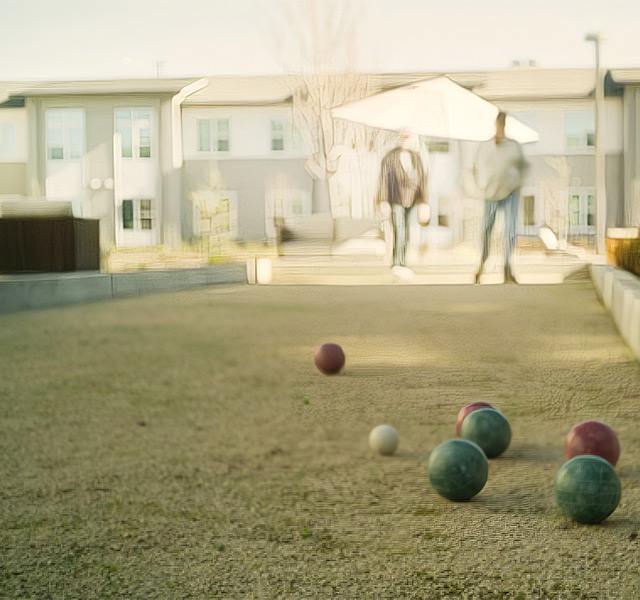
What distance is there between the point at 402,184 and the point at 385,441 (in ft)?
29.7

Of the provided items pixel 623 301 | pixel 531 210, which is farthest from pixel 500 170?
pixel 531 210

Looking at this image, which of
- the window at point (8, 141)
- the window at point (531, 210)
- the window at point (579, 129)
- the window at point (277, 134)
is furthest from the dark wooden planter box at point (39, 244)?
the window at point (579, 129)

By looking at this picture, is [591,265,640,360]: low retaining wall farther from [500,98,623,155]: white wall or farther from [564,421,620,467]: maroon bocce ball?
[500,98,623,155]: white wall

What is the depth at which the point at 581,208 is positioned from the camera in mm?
29734

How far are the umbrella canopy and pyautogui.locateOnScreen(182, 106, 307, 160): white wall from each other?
52.6 ft

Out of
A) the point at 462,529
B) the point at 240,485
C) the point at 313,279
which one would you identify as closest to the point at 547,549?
the point at 462,529

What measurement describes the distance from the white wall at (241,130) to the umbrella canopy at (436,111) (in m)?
16.0

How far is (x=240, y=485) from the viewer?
3561 millimetres

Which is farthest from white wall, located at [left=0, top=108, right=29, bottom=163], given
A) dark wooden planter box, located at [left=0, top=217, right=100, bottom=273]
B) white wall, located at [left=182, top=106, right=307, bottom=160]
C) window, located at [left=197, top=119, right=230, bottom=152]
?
dark wooden planter box, located at [left=0, top=217, right=100, bottom=273]

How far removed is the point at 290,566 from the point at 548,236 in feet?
84.9

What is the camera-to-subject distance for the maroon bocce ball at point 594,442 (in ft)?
12.1

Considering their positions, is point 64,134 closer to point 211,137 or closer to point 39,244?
point 211,137

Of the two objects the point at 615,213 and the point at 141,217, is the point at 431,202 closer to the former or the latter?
the point at 615,213

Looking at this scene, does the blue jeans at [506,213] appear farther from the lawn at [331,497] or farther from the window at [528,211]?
the window at [528,211]
